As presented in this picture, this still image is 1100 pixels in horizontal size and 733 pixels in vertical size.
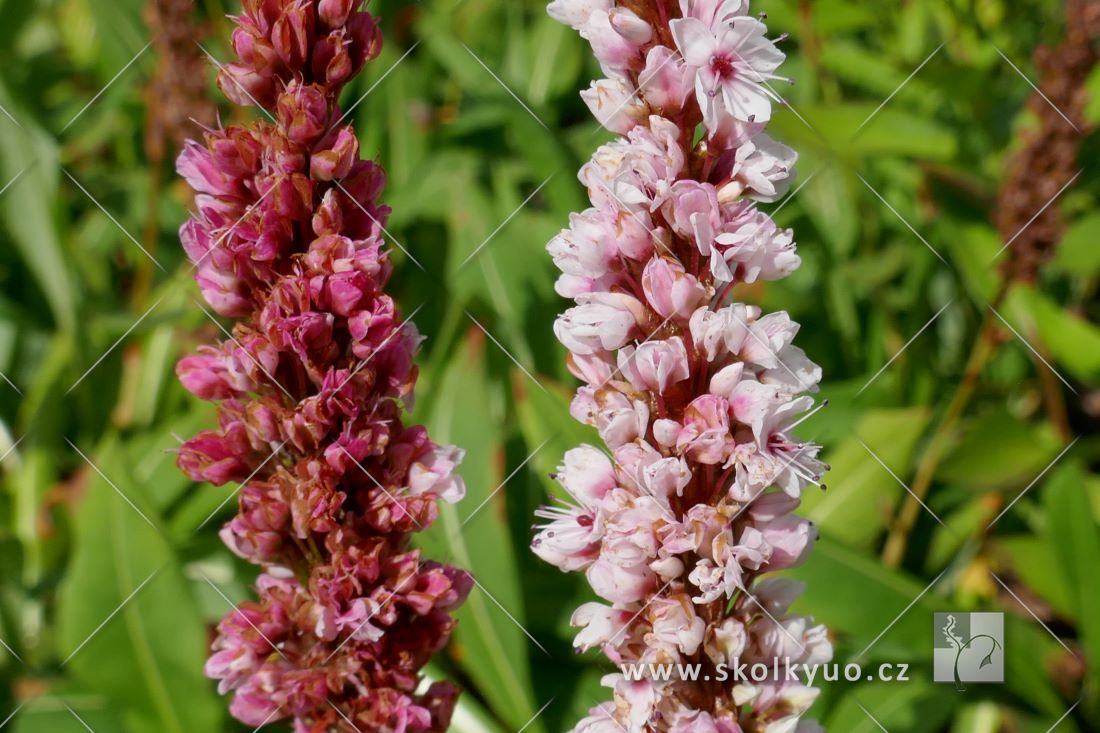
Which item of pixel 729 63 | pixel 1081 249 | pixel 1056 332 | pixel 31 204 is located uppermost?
pixel 729 63

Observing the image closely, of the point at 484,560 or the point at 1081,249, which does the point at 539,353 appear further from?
the point at 1081,249

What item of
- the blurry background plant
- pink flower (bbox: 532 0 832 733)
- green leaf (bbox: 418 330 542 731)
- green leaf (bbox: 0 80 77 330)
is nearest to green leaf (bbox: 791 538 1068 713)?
the blurry background plant

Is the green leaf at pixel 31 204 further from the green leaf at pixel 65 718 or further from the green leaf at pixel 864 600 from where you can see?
the green leaf at pixel 864 600

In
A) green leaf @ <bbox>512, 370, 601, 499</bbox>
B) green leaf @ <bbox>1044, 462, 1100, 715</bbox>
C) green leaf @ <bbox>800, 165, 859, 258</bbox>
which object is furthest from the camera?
green leaf @ <bbox>800, 165, 859, 258</bbox>

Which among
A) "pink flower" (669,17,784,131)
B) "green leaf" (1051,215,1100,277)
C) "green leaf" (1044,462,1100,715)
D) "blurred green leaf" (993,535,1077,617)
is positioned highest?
"pink flower" (669,17,784,131)

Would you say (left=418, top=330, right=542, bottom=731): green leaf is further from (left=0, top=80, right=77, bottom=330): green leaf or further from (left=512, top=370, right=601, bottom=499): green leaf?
(left=0, top=80, right=77, bottom=330): green leaf

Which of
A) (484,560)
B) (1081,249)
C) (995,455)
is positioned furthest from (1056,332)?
(484,560)

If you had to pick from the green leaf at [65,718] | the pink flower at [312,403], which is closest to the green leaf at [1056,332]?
the pink flower at [312,403]
